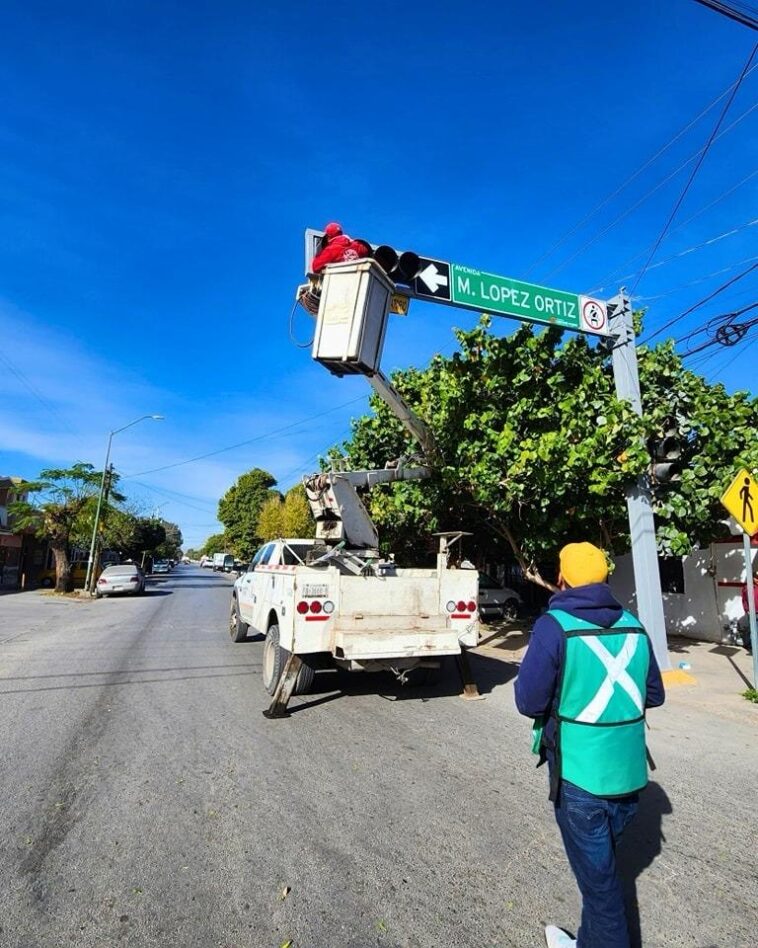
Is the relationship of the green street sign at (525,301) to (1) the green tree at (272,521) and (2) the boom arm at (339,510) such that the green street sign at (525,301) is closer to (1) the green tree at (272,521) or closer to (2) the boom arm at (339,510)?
(2) the boom arm at (339,510)

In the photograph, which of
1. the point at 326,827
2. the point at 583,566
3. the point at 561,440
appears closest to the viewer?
the point at 583,566

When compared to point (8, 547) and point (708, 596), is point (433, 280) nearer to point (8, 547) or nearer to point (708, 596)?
point (708, 596)

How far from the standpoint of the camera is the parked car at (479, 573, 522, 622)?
56.8ft

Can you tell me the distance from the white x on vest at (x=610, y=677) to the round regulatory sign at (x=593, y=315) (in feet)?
25.4

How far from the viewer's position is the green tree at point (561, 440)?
8594 millimetres

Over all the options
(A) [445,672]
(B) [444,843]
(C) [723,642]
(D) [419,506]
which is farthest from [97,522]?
(B) [444,843]

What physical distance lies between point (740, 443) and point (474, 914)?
870 cm

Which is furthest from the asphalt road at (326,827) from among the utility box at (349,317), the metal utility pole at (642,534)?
the utility box at (349,317)

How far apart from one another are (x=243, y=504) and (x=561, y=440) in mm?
57406

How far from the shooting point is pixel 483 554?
19406 millimetres

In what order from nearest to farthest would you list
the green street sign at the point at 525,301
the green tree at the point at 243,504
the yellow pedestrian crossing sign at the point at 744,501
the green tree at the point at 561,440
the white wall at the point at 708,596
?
the yellow pedestrian crossing sign at the point at 744,501
the green street sign at the point at 525,301
the green tree at the point at 561,440
the white wall at the point at 708,596
the green tree at the point at 243,504

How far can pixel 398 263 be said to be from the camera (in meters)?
7.57

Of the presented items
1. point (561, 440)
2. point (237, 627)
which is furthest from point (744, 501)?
point (237, 627)

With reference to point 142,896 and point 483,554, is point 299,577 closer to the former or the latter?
point 142,896
